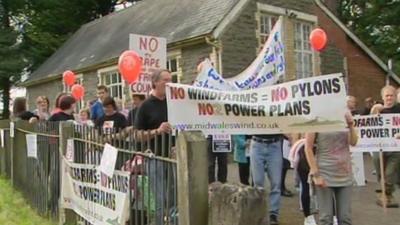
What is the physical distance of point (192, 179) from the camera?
12.2 feet

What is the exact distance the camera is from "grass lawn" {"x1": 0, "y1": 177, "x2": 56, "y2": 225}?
25.2ft

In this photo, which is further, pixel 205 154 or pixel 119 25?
pixel 119 25

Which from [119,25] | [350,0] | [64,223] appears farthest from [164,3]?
[64,223]

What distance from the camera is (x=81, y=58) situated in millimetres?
25656

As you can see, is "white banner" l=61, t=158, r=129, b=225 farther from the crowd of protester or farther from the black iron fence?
the crowd of protester

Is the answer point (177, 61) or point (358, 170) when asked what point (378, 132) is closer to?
point (358, 170)

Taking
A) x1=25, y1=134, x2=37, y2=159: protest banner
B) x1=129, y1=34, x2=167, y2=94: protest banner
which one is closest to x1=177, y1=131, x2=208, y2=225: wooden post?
x1=129, y1=34, x2=167, y2=94: protest banner

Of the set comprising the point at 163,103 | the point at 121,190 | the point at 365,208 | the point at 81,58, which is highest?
the point at 81,58

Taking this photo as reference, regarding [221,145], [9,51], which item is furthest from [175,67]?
[9,51]

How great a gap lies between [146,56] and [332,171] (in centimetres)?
414

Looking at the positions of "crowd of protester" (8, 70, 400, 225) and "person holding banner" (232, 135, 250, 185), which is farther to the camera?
"person holding banner" (232, 135, 250, 185)

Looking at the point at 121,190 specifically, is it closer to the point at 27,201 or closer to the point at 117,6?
the point at 27,201

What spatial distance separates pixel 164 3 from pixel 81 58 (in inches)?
190

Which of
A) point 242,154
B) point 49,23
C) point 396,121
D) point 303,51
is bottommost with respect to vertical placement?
point 242,154
